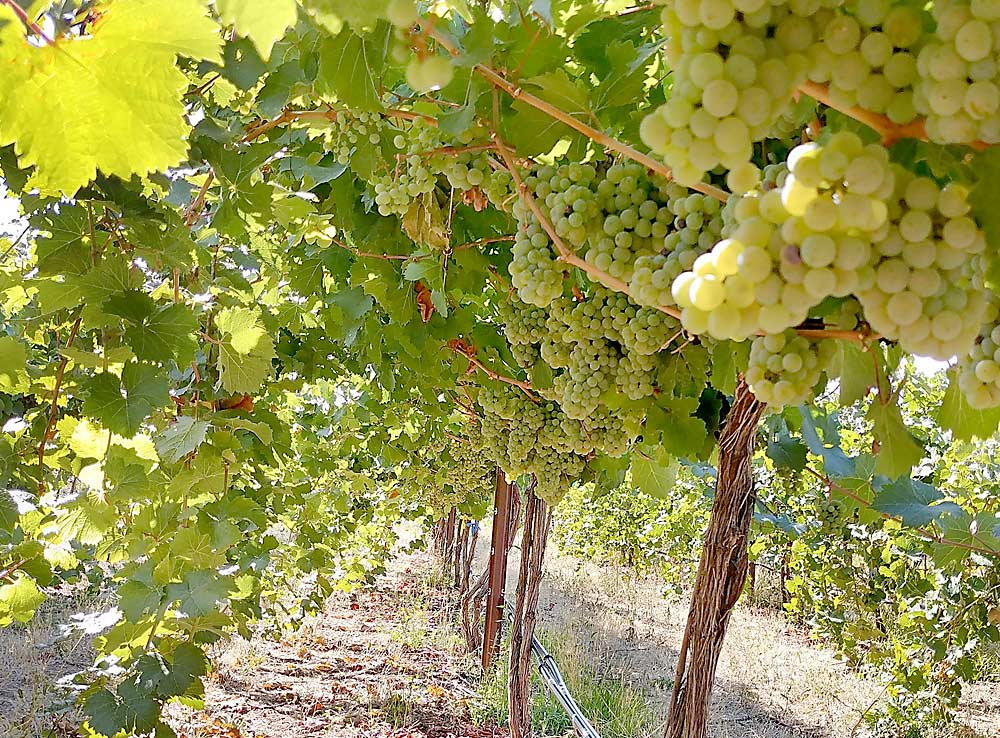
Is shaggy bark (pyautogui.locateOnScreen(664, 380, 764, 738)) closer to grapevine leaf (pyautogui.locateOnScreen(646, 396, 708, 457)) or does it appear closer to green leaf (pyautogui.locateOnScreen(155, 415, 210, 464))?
grapevine leaf (pyautogui.locateOnScreen(646, 396, 708, 457))

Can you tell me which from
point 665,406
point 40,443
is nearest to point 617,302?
point 665,406

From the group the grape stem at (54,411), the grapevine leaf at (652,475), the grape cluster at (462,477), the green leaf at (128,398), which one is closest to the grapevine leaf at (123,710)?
the grape stem at (54,411)

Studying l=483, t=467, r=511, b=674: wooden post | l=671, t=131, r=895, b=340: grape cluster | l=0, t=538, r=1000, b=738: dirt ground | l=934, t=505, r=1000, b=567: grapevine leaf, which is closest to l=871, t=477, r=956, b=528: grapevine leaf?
l=934, t=505, r=1000, b=567: grapevine leaf

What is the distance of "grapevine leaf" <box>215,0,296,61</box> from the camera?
0.57 meters

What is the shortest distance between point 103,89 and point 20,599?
1.48 metres

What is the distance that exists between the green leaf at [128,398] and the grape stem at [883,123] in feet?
4.01

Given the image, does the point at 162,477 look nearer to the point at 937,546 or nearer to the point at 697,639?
the point at 697,639

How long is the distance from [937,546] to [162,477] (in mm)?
2278

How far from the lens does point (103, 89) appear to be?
0.57 metres

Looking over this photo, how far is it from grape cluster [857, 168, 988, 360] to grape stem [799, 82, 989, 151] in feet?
0.09

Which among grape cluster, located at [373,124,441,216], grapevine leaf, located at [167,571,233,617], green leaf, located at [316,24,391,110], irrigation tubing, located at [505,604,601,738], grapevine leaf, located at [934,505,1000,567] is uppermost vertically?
grape cluster, located at [373,124,441,216]

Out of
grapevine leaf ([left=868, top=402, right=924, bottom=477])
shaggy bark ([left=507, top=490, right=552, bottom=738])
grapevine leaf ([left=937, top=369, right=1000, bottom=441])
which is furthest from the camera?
shaggy bark ([left=507, top=490, right=552, bottom=738])

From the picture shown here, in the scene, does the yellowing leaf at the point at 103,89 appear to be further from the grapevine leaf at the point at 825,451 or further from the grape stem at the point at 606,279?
the grapevine leaf at the point at 825,451

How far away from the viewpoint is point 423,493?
21.7ft
